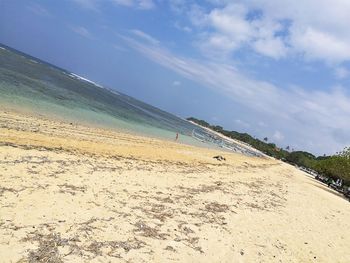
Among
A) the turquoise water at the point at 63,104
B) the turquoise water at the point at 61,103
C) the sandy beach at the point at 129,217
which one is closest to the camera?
the sandy beach at the point at 129,217

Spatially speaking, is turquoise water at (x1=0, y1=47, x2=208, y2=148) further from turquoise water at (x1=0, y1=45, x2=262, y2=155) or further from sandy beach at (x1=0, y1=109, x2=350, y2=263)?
sandy beach at (x1=0, y1=109, x2=350, y2=263)

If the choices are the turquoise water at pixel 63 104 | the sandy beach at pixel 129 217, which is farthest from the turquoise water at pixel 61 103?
the sandy beach at pixel 129 217

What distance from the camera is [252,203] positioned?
700 inches

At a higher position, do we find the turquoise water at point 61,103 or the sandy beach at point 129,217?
the sandy beach at point 129,217

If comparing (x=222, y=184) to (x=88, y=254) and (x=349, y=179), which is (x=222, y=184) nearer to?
(x=88, y=254)

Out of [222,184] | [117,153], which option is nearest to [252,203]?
[222,184]

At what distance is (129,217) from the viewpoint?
11.0m

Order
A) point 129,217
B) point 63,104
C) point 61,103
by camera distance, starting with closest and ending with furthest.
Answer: point 129,217 → point 63,104 → point 61,103

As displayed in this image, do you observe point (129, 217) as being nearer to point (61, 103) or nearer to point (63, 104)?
point (63, 104)

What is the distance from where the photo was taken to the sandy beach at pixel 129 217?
8.54 metres

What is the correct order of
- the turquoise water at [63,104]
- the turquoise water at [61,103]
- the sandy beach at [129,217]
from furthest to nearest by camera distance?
the turquoise water at [61,103] → the turquoise water at [63,104] → the sandy beach at [129,217]

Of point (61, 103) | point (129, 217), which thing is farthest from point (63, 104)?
point (129, 217)

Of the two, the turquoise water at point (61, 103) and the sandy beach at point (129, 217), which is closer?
the sandy beach at point (129, 217)

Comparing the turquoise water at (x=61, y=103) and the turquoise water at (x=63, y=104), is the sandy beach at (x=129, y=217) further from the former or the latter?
the turquoise water at (x=61, y=103)
